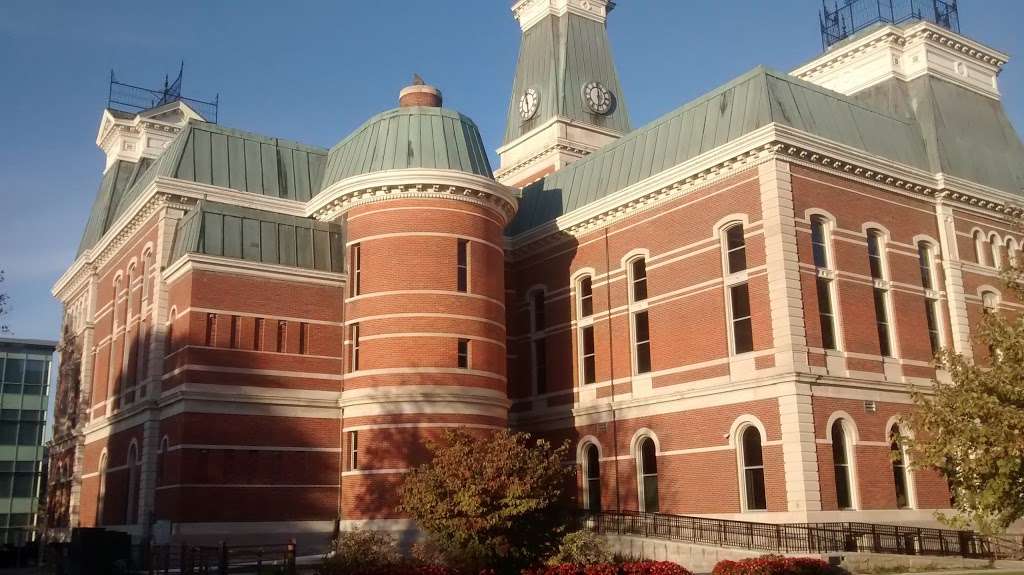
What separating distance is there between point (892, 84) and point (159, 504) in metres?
32.1

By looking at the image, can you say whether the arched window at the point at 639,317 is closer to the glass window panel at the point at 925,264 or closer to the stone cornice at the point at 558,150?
the glass window panel at the point at 925,264

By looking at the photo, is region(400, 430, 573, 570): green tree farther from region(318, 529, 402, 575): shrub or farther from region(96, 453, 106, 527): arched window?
region(96, 453, 106, 527): arched window

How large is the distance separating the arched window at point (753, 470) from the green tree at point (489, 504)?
8423 millimetres

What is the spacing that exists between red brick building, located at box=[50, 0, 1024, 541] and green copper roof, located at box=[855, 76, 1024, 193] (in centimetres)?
12

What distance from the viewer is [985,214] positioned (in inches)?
1388

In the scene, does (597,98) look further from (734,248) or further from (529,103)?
(734,248)

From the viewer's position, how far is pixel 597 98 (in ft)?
176

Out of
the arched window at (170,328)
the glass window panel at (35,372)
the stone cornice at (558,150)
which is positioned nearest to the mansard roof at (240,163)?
the arched window at (170,328)

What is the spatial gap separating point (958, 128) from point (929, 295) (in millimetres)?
7725

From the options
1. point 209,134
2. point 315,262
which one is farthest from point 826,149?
point 209,134

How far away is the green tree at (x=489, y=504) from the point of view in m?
21.3

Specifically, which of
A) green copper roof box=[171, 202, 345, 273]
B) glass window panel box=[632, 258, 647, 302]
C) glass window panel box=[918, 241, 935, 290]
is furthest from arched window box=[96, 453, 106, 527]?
glass window panel box=[918, 241, 935, 290]

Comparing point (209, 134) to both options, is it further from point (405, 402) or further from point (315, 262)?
point (405, 402)

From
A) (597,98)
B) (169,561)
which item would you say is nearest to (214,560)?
(169,561)
